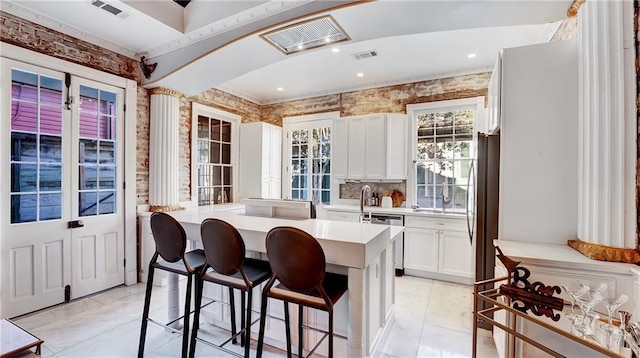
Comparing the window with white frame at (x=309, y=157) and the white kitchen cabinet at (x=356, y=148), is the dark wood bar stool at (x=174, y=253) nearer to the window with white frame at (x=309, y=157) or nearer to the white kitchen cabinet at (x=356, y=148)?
the white kitchen cabinet at (x=356, y=148)

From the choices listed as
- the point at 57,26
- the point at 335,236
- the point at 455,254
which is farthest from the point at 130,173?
the point at 455,254

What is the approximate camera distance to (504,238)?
2.26m

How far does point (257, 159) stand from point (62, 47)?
2989 mm

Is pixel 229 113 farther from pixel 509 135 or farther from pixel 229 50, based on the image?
pixel 509 135

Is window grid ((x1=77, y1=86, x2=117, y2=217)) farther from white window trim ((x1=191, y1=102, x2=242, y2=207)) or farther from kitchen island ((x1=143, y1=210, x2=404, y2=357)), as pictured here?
kitchen island ((x1=143, y1=210, x2=404, y2=357))

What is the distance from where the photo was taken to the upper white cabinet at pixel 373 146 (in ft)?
15.1

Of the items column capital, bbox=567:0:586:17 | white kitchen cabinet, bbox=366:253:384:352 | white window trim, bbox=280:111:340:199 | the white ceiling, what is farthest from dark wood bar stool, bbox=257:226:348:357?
white window trim, bbox=280:111:340:199

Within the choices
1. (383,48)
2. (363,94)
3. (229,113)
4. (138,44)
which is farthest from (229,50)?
(363,94)

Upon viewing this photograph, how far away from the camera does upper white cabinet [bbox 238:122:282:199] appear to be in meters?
5.38

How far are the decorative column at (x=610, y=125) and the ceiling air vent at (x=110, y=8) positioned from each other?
12.5 feet

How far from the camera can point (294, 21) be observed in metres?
2.54

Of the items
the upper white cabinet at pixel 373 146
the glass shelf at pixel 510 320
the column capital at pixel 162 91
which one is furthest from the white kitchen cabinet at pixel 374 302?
the column capital at pixel 162 91

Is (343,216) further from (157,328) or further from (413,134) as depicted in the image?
(157,328)

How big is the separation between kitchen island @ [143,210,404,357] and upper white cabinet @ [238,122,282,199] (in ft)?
8.76
